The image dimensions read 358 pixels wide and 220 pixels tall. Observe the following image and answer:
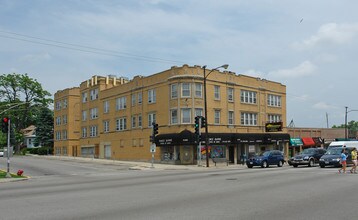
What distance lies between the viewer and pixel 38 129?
272ft

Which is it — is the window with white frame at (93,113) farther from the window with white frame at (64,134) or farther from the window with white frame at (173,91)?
the window with white frame at (173,91)

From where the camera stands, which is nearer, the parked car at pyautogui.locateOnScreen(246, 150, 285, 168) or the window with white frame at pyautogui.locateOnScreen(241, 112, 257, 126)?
the parked car at pyautogui.locateOnScreen(246, 150, 285, 168)

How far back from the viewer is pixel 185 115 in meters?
43.9

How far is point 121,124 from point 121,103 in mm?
2790

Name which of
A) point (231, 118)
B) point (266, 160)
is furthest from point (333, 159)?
point (231, 118)

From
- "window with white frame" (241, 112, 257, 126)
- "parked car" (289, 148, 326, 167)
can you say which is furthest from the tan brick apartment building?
"parked car" (289, 148, 326, 167)

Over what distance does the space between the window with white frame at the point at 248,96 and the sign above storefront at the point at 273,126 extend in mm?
3539

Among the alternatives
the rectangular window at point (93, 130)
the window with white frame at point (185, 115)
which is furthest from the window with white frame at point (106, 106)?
the window with white frame at point (185, 115)

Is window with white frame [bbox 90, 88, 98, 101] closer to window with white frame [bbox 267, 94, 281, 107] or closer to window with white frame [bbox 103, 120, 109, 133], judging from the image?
window with white frame [bbox 103, 120, 109, 133]

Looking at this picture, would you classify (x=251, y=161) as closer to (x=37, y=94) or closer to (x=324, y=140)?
(x=324, y=140)

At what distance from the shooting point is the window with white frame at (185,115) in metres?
43.7

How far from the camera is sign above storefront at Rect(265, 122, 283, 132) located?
51.8m

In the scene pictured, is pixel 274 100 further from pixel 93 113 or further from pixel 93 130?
pixel 93 130

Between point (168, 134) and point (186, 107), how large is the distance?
138 inches
